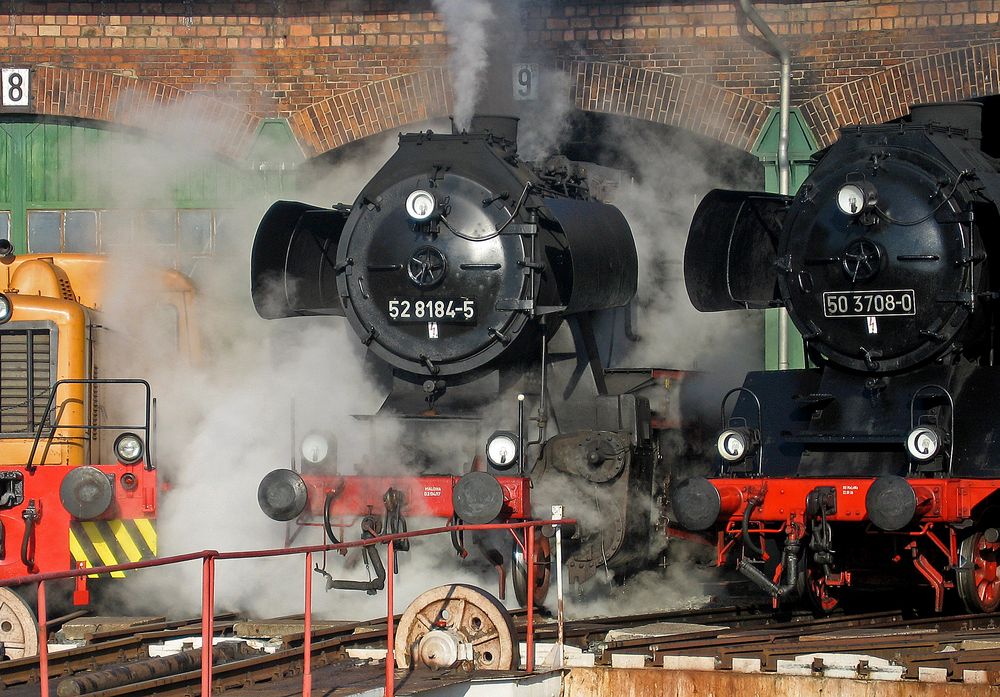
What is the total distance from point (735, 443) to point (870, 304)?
1.17 meters

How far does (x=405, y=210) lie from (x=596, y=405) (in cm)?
176

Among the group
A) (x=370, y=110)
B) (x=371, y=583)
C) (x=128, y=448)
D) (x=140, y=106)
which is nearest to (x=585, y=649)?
(x=371, y=583)

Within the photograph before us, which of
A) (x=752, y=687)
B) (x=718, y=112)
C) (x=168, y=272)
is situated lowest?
(x=752, y=687)

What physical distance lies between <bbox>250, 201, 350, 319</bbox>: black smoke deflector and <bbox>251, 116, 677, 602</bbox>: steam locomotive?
1cm

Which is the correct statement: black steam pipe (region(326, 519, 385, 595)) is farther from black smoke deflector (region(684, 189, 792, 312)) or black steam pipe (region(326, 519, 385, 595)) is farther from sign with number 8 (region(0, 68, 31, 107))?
sign with number 8 (region(0, 68, 31, 107))

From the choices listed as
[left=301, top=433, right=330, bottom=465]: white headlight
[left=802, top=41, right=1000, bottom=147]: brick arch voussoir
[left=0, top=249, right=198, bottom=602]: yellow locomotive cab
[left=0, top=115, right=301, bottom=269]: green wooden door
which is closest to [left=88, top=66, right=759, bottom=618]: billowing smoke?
[left=0, top=249, right=198, bottom=602]: yellow locomotive cab

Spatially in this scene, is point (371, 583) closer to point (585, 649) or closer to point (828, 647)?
point (585, 649)

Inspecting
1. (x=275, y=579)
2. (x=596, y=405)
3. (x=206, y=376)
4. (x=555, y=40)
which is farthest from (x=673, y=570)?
(x=555, y=40)

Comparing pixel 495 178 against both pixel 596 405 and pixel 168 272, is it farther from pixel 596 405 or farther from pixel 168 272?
pixel 168 272

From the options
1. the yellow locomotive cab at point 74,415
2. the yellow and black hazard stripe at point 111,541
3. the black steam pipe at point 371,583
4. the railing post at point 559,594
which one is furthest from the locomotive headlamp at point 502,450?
the yellow and black hazard stripe at point 111,541

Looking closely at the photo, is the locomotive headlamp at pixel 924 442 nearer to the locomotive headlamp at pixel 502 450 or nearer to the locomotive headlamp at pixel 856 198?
the locomotive headlamp at pixel 856 198

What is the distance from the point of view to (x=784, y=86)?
1357cm

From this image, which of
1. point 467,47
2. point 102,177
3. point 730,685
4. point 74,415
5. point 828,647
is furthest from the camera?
point 102,177

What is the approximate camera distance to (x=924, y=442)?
8945mm
